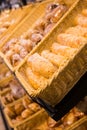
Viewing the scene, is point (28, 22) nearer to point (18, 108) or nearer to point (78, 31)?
point (18, 108)

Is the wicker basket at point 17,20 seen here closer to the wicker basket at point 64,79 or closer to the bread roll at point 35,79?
the bread roll at point 35,79

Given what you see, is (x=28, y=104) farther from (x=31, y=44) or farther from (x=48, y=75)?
(x=48, y=75)

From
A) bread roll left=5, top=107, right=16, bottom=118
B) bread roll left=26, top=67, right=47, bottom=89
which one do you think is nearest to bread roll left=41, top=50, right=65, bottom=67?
bread roll left=26, top=67, right=47, bottom=89

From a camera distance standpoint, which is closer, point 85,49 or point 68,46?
point 85,49

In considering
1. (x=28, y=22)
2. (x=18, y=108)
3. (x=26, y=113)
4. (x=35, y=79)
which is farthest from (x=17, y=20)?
(x=35, y=79)

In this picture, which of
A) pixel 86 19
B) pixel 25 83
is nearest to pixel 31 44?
pixel 86 19

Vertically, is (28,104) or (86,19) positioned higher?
(86,19)

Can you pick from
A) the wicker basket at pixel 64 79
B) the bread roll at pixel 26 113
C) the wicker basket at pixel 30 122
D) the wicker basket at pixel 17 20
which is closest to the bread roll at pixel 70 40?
the wicker basket at pixel 64 79
